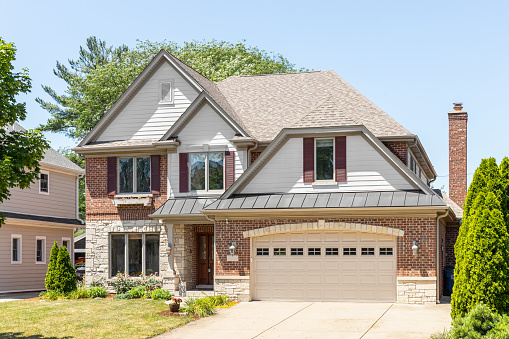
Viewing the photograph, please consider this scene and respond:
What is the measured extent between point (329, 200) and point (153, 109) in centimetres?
858

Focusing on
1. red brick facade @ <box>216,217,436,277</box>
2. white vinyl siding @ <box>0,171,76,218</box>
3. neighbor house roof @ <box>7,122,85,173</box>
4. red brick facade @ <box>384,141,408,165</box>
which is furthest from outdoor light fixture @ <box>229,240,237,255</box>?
neighbor house roof @ <box>7,122,85,173</box>

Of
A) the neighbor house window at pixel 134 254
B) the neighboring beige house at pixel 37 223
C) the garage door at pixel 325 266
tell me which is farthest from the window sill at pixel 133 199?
the garage door at pixel 325 266

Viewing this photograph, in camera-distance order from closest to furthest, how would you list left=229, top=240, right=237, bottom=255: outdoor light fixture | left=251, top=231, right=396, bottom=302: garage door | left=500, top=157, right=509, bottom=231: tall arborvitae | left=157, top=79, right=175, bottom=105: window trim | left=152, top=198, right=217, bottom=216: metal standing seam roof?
1. left=500, top=157, right=509, bottom=231: tall arborvitae
2. left=251, top=231, right=396, bottom=302: garage door
3. left=229, top=240, right=237, bottom=255: outdoor light fixture
4. left=152, top=198, right=217, bottom=216: metal standing seam roof
5. left=157, top=79, right=175, bottom=105: window trim

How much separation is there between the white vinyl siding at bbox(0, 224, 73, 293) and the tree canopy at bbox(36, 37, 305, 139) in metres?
12.7

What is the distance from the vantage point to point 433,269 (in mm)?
20031

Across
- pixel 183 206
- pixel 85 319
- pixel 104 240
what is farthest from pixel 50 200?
pixel 85 319

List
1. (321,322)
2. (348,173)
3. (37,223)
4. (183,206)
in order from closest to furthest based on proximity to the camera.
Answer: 1. (321,322)
2. (348,173)
3. (183,206)
4. (37,223)

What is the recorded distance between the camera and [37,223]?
1171 inches

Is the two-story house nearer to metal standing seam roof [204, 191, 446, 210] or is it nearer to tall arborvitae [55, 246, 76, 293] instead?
metal standing seam roof [204, 191, 446, 210]

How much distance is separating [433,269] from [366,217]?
101 inches

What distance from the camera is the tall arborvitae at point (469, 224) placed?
13.6 metres

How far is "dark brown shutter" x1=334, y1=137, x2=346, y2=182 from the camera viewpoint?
21672mm

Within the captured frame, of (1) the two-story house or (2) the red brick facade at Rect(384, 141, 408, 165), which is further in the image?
(2) the red brick facade at Rect(384, 141, 408, 165)

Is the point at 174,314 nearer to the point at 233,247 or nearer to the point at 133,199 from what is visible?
the point at 233,247
